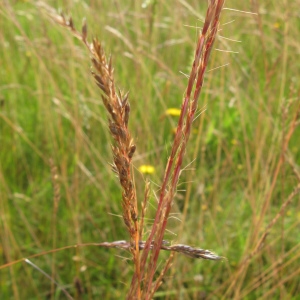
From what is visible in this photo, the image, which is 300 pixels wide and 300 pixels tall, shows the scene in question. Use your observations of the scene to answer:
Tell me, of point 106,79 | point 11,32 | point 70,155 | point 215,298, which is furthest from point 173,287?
point 11,32

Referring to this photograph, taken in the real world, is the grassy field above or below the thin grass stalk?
below

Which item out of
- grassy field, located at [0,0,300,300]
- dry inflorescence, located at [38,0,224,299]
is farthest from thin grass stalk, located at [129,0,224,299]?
grassy field, located at [0,0,300,300]

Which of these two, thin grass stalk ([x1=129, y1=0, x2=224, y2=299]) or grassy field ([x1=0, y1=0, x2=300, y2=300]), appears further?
grassy field ([x1=0, y1=0, x2=300, y2=300])

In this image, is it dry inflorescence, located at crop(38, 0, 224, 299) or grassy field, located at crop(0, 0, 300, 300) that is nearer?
dry inflorescence, located at crop(38, 0, 224, 299)

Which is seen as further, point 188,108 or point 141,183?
point 141,183

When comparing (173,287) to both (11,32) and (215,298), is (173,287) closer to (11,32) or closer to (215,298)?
(215,298)

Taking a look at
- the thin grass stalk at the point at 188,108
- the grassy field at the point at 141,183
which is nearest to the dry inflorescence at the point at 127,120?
the thin grass stalk at the point at 188,108

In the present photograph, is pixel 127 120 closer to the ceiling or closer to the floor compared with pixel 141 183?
closer to the ceiling

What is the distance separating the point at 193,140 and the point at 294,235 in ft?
1.76

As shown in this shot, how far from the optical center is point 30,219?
5.84 ft

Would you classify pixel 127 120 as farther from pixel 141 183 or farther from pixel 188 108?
pixel 141 183

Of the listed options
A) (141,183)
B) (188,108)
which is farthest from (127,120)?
(141,183)

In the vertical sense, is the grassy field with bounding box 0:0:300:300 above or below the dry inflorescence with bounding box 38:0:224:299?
below

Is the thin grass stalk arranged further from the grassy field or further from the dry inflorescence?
the grassy field
